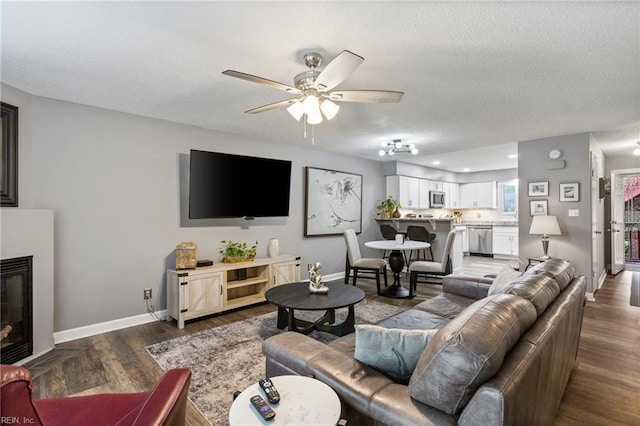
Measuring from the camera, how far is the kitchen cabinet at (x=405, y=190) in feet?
22.1

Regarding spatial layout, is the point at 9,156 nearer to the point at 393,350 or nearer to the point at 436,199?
the point at 393,350

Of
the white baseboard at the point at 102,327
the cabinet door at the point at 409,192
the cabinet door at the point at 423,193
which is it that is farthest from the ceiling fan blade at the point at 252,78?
the cabinet door at the point at 423,193

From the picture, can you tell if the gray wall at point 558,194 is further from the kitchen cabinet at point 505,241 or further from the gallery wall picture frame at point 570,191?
the kitchen cabinet at point 505,241

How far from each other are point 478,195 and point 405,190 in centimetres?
340

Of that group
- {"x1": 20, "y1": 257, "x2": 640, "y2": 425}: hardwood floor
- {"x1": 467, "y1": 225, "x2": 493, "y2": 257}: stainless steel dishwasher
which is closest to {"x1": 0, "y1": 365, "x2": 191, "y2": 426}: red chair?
{"x1": 20, "y1": 257, "x2": 640, "y2": 425}: hardwood floor

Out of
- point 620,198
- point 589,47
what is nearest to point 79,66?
point 589,47

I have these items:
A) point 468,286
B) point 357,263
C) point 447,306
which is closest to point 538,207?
point 468,286

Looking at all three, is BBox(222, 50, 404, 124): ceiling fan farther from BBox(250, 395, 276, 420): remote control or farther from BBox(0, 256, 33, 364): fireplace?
BBox(0, 256, 33, 364): fireplace

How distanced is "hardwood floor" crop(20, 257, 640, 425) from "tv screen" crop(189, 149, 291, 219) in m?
1.34

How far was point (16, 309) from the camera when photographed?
2.63 meters

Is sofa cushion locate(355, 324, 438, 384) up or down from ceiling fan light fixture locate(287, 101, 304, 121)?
down

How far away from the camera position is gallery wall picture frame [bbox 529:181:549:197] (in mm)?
4613

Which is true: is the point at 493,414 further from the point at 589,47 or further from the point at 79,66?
the point at 79,66

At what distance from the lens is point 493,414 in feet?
3.15
